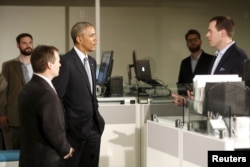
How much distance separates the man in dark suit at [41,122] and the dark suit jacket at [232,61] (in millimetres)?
1397

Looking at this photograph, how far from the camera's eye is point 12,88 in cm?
513

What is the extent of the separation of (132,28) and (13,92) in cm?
297

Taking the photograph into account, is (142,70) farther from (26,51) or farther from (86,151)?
(86,151)

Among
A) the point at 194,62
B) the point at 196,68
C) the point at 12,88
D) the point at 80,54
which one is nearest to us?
the point at 80,54

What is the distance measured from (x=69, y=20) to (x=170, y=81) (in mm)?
1817

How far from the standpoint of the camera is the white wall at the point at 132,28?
725 cm

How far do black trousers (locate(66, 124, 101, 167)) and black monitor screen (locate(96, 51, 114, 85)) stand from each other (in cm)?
141

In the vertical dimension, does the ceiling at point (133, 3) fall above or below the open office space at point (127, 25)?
above

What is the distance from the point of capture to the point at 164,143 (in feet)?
11.6

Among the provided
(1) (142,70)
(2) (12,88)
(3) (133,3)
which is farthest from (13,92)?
(3) (133,3)

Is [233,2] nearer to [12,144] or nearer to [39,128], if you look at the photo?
[12,144]

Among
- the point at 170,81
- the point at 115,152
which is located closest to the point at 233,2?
the point at 170,81

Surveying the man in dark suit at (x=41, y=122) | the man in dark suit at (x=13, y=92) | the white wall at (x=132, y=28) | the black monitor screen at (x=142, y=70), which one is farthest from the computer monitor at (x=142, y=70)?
the man in dark suit at (x=41, y=122)

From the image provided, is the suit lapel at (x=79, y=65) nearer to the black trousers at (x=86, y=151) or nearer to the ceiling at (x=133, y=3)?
the black trousers at (x=86, y=151)
